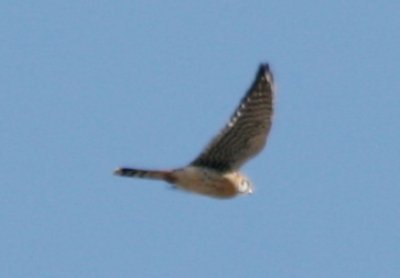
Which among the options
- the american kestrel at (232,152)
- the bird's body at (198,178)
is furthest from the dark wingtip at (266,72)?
the bird's body at (198,178)

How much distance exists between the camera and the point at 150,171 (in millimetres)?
30234

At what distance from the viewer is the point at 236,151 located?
30.3 m

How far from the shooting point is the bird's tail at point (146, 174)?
30.1 metres

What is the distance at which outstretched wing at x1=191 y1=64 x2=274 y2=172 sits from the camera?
2969 centimetres

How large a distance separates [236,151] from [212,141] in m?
0.34

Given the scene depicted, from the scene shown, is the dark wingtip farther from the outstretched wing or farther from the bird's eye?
the bird's eye

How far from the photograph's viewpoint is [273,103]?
97.5ft

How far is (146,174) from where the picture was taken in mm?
30188

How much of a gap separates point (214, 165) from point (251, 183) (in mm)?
859

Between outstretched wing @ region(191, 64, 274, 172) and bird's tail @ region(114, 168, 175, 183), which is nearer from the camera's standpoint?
outstretched wing @ region(191, 64, 274, 172)

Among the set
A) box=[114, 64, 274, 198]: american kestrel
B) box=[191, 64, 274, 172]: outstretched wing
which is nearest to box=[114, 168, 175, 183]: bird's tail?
box=[114, 64, 274, 198]: american kestrel

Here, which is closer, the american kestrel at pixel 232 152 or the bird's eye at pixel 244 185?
the american kestrel at pixel 232 152

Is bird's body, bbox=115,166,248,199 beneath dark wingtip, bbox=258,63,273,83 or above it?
beneath

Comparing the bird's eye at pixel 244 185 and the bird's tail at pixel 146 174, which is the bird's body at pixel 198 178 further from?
the bird's eye at pixel 244 185
